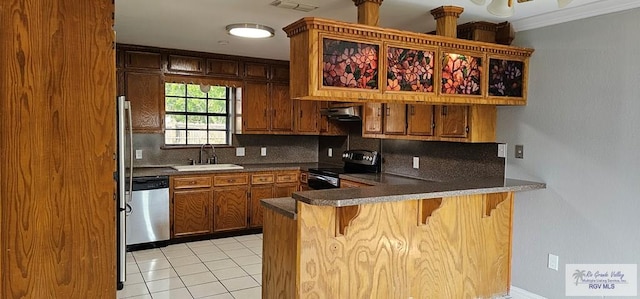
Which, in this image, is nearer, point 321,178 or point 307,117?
point 321,178

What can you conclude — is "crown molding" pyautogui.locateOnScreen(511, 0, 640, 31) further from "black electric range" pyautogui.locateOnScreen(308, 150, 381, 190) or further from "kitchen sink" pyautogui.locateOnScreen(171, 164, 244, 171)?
"kitchen sink" pyautogui.locateOnScreen(171, 164, 244, 171)

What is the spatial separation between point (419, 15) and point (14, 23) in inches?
99.0

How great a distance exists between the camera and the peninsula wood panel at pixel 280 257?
2.60 meters

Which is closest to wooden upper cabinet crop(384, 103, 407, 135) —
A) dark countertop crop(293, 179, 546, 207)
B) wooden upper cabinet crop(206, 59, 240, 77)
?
dark countertop crop(293, 179, 546, 207)

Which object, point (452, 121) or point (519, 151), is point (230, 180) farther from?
point (519, 151)

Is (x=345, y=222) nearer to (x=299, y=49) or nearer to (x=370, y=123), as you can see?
(x=299, y=49)

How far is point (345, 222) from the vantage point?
2691 mm

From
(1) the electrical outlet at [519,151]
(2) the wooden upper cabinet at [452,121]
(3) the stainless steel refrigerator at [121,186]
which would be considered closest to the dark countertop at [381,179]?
(2) the wooden upper cabinet at [452,121]

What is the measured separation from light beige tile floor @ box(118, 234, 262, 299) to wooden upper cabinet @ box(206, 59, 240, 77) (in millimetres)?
2055

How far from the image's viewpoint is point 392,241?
2.91m

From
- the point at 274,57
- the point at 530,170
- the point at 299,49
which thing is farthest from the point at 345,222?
the point at 274,57

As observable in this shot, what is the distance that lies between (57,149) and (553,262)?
3.30 meters

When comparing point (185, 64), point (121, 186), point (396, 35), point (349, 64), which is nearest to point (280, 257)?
point (349, 64)

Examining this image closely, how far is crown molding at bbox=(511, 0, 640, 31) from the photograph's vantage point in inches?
104
